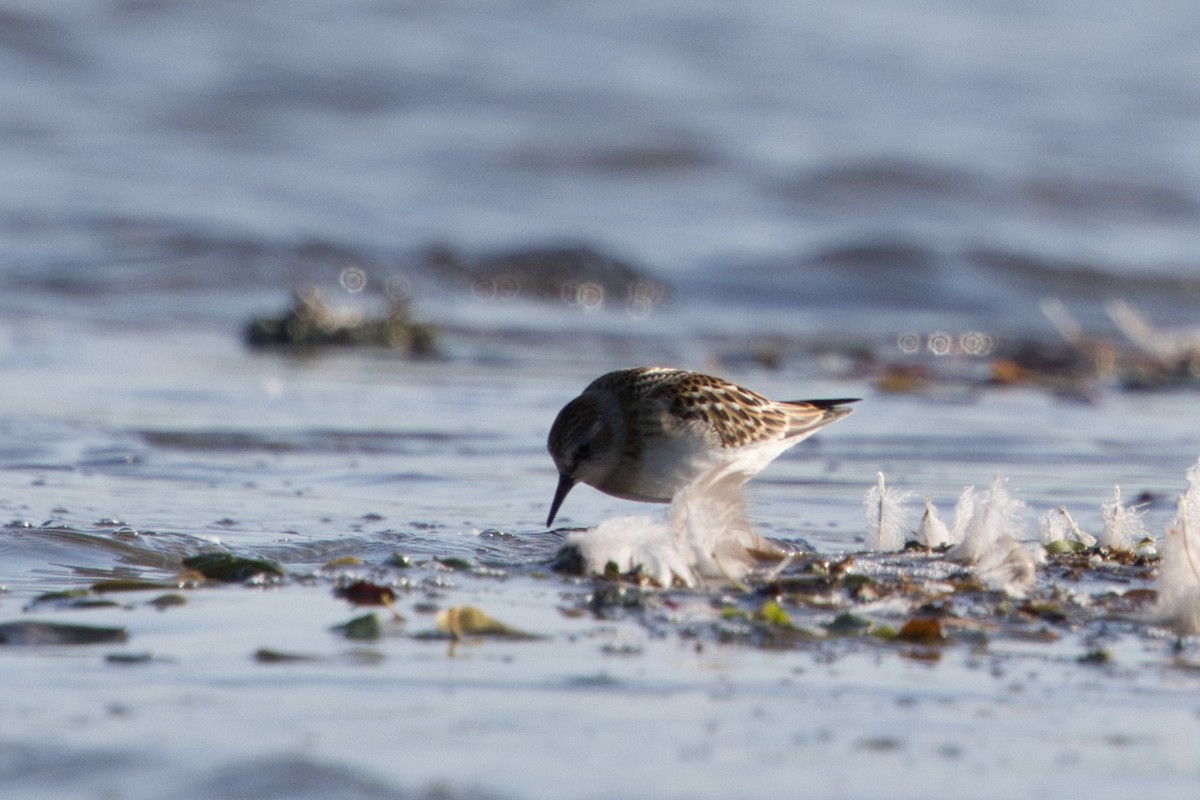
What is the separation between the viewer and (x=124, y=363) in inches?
306

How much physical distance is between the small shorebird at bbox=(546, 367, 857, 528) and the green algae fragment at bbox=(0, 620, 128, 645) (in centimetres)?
160

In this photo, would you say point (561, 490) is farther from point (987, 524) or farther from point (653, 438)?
point (987, 524)

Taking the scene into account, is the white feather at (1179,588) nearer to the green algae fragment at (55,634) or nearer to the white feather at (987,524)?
the white feather at (987,524)

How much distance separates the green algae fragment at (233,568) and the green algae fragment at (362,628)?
526 mm

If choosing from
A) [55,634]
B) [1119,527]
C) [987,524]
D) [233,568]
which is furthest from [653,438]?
[55,634]

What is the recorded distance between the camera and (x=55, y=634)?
287 centimetres

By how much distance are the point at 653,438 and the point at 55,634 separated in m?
1.92

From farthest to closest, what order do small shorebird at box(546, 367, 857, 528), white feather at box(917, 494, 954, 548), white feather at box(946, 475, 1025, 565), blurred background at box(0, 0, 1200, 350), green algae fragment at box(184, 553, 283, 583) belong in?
blurred background at box(0, 0, 1200, 350)
small shorebird at box(546, 367, 857, 528)
white feather at box(917, 494, 954, 548)
white feather at box(946, 475, 1025, 565)
green algae fragment at box(184, 553, 283, 583)

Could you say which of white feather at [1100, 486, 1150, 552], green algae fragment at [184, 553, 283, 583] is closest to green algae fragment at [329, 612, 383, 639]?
green algae fragment at [184, 553, 283, 583]

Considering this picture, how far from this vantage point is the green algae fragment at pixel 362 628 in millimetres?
2898

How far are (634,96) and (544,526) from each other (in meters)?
14.3

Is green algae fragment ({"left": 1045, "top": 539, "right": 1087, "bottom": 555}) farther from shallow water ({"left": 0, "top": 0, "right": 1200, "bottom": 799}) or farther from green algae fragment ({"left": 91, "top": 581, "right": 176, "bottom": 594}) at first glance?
green algae fragment ({"left": 91, "top": 581, "right": 176, "bottom": 594})

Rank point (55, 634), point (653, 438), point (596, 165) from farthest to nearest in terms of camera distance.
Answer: point (596, 165) < point (653, 438) < point (55, 634)

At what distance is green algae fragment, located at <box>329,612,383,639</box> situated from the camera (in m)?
2.90
